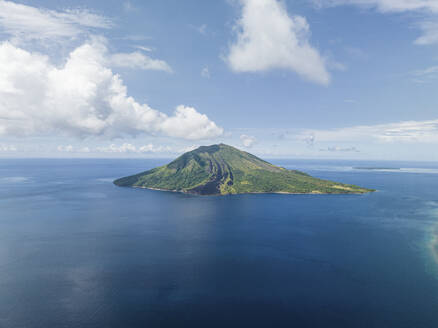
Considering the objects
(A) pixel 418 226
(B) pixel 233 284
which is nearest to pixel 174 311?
(B) pixel 233 284

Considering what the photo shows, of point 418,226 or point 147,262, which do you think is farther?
point 418,226

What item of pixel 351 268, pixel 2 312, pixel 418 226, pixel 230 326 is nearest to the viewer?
pixel 230 326

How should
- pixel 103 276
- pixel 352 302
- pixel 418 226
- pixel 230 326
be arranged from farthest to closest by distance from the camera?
pixel 418 226 → pixel 103 276 → pixel 352 302 → pixel 230 326

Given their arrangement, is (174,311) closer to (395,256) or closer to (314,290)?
(314,290)

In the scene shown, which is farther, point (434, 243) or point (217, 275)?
point (434, 243)

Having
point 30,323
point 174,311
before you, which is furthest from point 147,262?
point 30,323

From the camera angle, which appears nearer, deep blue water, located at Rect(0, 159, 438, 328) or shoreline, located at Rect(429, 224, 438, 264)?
deep blue water, located at Rect(0, 159, 438, 328)

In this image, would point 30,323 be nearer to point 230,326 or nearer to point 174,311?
point 174,311

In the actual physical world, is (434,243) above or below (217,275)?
above

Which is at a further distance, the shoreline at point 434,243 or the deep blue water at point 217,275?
the shoreline at point 434,243
